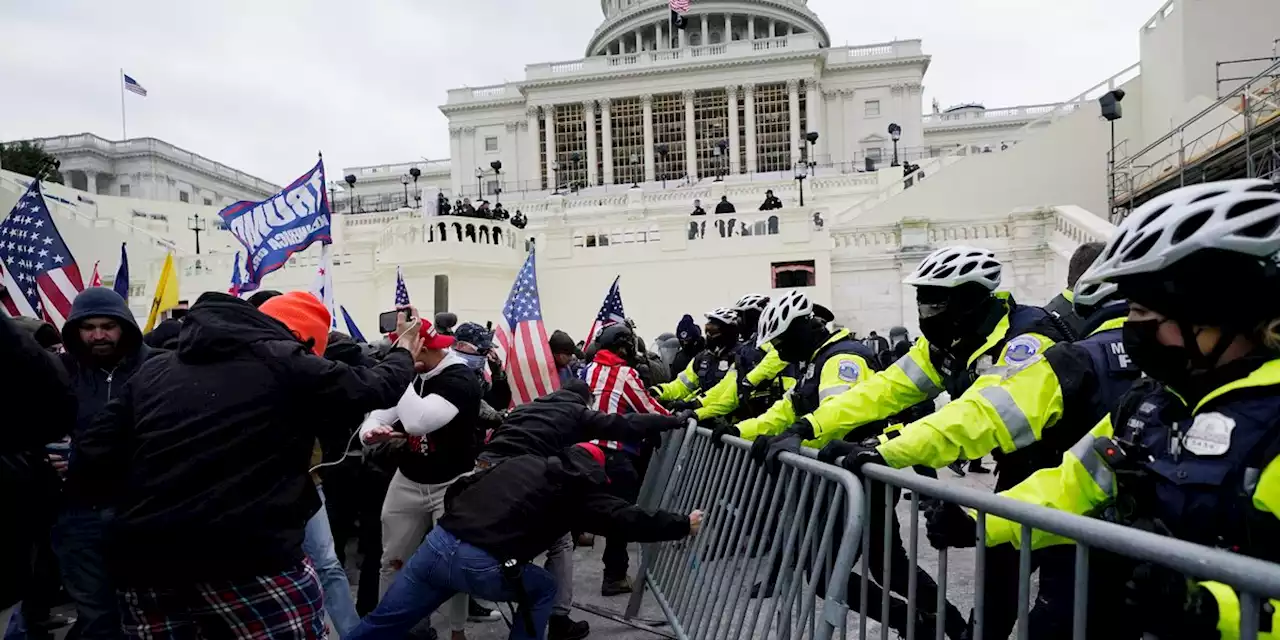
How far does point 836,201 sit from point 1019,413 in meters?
32.6

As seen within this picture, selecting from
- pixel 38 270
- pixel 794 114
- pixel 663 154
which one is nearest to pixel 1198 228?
pixel 38 270

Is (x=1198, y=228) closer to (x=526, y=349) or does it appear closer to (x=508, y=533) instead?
(x=508, y=533)

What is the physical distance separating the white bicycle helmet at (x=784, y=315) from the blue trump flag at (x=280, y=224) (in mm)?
5484

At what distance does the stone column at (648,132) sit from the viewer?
59406mm

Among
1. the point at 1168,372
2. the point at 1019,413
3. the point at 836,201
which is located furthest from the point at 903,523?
the point at 836,201

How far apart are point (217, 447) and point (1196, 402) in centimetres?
279

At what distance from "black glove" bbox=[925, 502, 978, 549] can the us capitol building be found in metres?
13.0

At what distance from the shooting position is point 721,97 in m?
60.1

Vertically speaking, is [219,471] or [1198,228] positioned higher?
[1198,228]

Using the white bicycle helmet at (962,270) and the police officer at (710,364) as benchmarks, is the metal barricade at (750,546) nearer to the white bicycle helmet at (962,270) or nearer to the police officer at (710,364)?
the white bicycle helmet at (962,270)

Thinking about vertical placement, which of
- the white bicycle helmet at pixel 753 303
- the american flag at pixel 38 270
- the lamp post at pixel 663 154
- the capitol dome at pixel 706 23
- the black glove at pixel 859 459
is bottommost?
the black glove at pixel 859 459

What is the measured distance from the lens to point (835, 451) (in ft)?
9.70

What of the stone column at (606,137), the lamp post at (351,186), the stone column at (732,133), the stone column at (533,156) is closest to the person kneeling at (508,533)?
the lamp post at (351,186)

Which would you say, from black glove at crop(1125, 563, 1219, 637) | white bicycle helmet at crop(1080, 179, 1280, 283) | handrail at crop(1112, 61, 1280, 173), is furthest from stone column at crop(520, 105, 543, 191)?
black glove at crop(1125, 563, 1219, 637)
